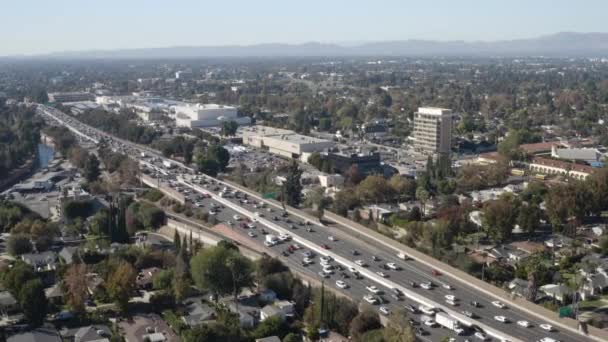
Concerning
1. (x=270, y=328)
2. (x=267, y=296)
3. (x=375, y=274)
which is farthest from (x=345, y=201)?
(x=270, y=328)

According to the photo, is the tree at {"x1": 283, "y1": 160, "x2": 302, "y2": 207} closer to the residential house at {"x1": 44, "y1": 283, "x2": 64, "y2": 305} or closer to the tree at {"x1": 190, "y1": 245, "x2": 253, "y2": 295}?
the tree at {"x1": 190, "y1": 245, "x2": 253, "y2": 295}

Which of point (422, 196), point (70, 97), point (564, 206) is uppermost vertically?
point (564, 206)

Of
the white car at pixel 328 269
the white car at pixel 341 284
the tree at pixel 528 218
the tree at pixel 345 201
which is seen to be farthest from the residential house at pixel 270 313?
the tree at pixel 528 218

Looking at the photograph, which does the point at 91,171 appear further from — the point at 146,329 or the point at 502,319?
the point at 502,319

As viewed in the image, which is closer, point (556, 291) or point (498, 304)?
point (498, 304)

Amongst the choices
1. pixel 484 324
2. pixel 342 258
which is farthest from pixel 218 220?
A: pixel 484 324

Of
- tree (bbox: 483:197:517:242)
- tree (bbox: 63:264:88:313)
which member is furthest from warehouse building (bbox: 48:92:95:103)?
tree (bbox: 483:197:517:242)

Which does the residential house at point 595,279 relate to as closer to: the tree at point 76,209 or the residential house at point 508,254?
the residential house at point 508,254
